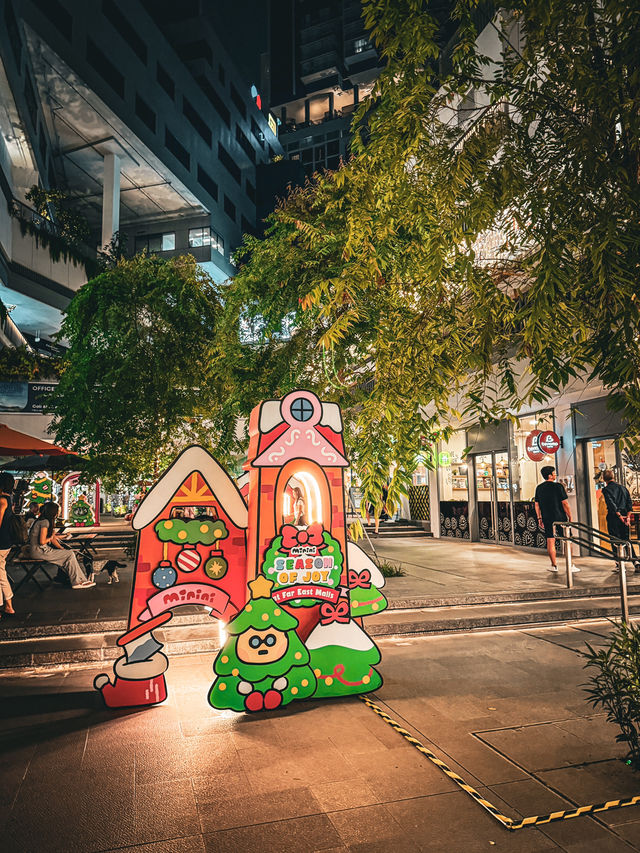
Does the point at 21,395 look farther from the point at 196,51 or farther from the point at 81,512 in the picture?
the point at 196,51

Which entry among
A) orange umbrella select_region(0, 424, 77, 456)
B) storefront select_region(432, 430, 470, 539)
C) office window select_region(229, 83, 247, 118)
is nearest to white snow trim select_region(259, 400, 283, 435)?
orange umbrella select_region(0, 424, 77, 456)

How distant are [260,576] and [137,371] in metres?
7.86

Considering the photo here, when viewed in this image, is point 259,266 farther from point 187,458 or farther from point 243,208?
point 243,208

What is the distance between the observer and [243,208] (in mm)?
47344

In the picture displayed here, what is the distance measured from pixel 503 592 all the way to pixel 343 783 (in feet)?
20.6

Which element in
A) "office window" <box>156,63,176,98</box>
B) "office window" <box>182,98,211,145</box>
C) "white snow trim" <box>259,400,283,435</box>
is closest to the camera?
"white snow trim" <box>259,400,283,435</box>

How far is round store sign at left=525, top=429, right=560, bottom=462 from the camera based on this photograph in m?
13.3

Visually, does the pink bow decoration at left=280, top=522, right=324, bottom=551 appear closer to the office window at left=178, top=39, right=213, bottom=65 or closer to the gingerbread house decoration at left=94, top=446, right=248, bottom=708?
the gingerbread house decoration at left=94, top=446, right=248, bottom=708

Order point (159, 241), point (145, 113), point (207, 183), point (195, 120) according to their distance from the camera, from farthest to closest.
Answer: point (207, 183) < point (159, 241) < point (195, 120) < point (145, 113)

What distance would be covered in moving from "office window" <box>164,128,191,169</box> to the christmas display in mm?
34761

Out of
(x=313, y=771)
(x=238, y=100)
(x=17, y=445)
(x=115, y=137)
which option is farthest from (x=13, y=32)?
(x=238, y=100)

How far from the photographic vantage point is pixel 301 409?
18.0ft

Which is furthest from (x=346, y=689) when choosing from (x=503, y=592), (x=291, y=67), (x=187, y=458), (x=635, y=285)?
(x=291, y=67)

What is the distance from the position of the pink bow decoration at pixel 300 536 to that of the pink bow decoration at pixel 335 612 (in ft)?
1.87
